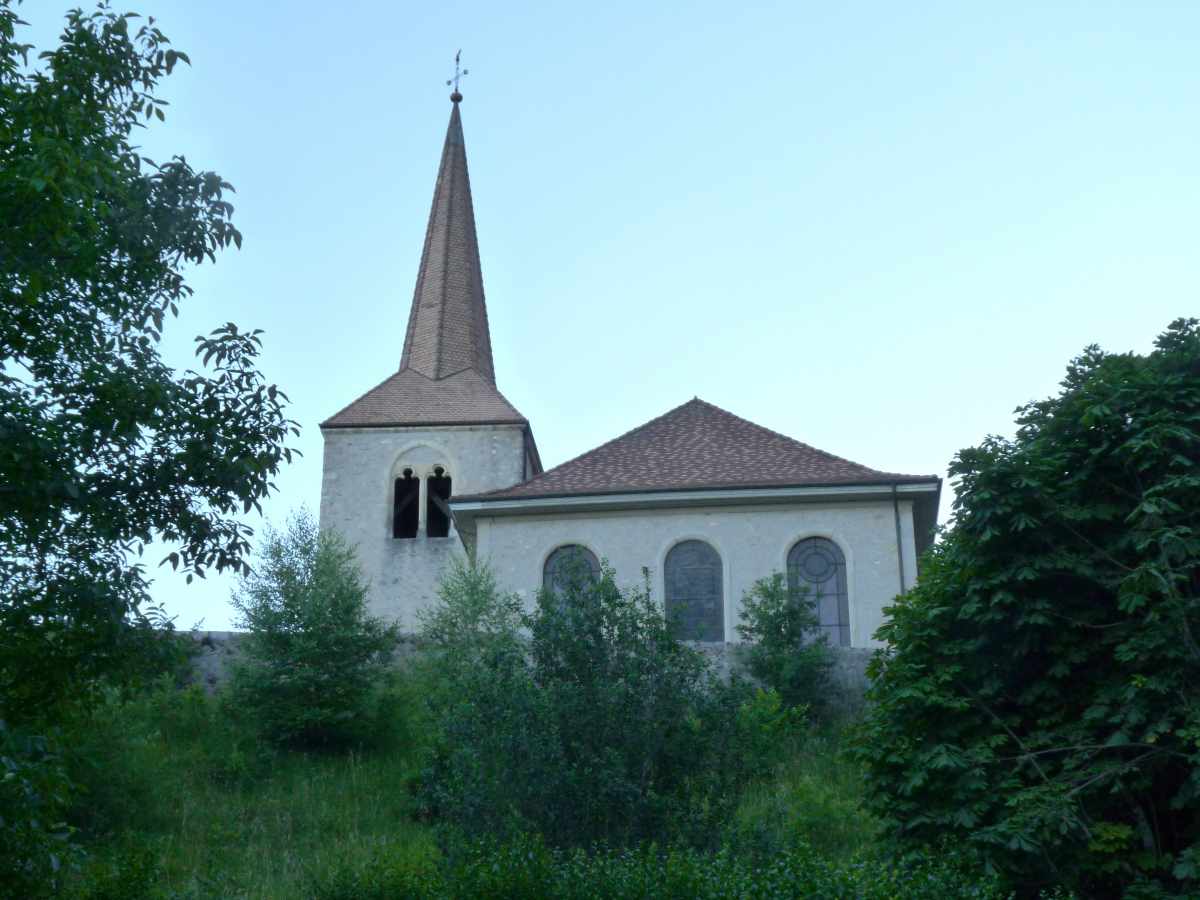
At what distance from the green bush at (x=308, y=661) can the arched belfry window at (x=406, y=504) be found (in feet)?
45.8

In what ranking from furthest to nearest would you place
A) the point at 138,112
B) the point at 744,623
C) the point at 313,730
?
the point at 744,623
the point at 313,730
the point at 138,112

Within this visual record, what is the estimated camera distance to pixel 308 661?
22.5 m

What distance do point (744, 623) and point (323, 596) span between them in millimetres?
8496

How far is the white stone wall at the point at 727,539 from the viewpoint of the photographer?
93.1 ft

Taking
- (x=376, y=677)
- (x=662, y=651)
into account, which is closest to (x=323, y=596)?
(x=376, y=677)

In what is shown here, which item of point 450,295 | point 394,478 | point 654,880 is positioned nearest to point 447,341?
point 450,295

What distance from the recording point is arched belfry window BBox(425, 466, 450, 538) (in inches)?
1503

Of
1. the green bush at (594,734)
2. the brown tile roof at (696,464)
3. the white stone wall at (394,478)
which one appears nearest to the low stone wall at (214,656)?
the brown tile roof at (696,464)

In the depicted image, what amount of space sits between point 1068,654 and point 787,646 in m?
9.82

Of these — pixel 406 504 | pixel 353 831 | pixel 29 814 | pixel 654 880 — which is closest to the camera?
pixel 29 814

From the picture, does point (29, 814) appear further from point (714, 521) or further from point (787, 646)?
point (714, 521)

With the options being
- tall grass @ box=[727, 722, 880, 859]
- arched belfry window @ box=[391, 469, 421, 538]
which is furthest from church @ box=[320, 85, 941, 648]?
tall grass @ box=[727, 722, 880, 859]

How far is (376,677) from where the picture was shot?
23000 mm

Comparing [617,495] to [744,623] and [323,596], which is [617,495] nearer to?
[744,623]
